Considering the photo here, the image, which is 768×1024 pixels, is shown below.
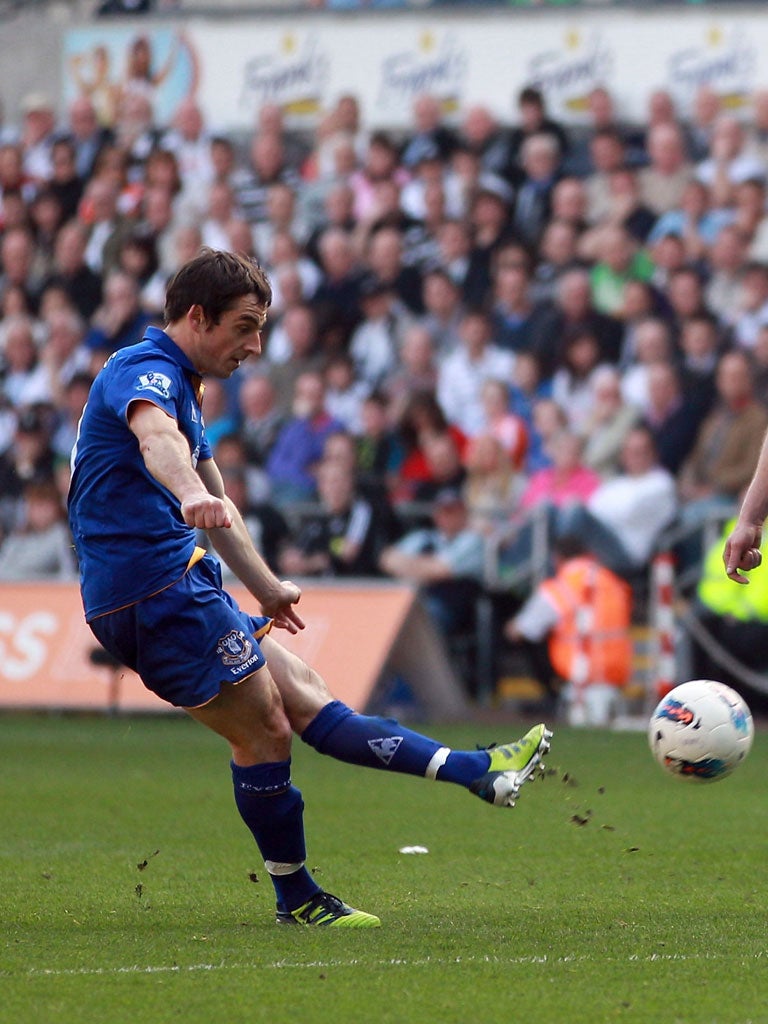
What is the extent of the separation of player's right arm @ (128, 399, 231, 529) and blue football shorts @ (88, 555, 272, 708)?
41 centimetres

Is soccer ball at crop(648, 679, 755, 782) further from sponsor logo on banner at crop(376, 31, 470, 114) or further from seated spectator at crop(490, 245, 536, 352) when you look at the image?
sponsor logo on banner at crop(376, 31, 470, 114)

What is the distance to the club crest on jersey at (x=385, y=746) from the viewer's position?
19.1 feet

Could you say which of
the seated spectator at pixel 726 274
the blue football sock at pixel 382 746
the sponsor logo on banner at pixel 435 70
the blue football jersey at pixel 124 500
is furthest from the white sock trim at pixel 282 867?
the sponsor logo on banner at pixel 435 70

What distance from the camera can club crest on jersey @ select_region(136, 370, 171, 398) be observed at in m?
5.51

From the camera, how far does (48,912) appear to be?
6.14 metres

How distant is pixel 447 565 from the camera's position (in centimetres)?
1553

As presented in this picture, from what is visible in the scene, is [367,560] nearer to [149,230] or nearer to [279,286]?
[279,286]

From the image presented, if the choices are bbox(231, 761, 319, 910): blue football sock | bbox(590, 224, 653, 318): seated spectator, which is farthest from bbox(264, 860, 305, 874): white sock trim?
bbox(590, 224, 653, 318): seated spectator

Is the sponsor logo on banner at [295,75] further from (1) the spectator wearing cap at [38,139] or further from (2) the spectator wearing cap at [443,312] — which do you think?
(2) the spectator wearing cap at [443,312]

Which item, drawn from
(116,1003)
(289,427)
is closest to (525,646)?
(289,427)

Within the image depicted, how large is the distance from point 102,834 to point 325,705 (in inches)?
109

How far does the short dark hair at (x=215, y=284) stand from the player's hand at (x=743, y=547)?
1676mm

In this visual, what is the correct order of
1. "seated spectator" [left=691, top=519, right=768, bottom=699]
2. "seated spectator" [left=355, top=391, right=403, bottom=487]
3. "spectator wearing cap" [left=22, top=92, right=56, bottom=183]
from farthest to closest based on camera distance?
"spectator wearing cap" [left=22, top=92, right=56, bottom=183] → "seated spectator" [left=355, top=391, right=403, bottom=487] → "seated spectator" [left=691, top=519, right=768, bottom=699]

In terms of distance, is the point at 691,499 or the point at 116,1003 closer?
the point at 116,1003
